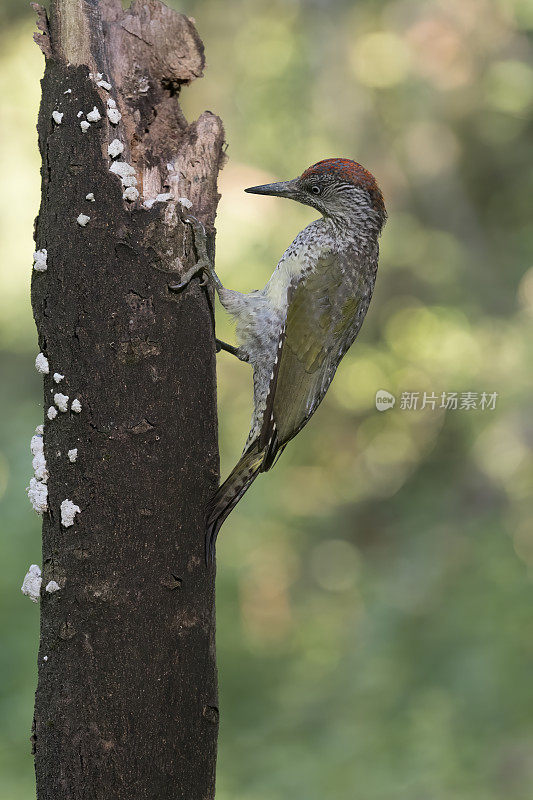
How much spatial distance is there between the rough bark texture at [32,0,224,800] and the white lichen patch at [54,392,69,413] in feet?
0.05

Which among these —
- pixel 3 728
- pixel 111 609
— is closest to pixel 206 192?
pixel 111 609

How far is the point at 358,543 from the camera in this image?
672 centimetres

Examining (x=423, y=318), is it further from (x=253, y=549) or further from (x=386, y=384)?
(x=253, y=549)

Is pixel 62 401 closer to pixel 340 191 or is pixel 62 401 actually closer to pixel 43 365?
pixel 43 365

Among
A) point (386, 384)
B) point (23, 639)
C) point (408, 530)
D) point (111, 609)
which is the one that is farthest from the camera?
point (408, 530)

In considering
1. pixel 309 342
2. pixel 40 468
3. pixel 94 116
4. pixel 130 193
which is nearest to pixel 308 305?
pixel 309 342

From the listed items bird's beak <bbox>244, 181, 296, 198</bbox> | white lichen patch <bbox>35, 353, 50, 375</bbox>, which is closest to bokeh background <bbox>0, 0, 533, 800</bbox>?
bird's beak <bbox>244, 181, 296, 198</bbox>

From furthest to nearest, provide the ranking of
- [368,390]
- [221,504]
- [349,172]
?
[368,390]
[349,172]
[221,504]

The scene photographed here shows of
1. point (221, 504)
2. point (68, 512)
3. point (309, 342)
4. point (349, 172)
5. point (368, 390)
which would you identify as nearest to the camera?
point (68, 512)

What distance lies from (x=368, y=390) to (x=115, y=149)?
4.37 meters

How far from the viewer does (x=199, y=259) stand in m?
2.00

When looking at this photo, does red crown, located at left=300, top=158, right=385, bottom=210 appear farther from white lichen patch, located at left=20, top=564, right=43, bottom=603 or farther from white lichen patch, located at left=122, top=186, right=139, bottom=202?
white lichen patch, located at left=20, top=564, right=43, bottom=603

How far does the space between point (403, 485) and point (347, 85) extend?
316cm

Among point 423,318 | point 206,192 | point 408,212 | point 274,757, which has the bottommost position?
point 274,757
